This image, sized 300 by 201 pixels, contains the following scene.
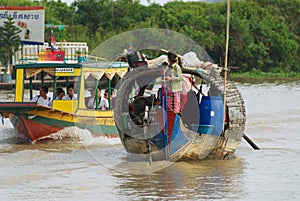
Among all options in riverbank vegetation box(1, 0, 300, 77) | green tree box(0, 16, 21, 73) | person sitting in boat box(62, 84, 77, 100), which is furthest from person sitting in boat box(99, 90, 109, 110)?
riverbank vegetation box(1, 0, 300, 77)

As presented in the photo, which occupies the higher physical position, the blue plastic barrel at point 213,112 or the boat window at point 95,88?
the boat window at point 95,88

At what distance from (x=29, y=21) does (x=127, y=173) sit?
18.8 m

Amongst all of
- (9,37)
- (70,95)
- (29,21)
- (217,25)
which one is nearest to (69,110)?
(70,95)

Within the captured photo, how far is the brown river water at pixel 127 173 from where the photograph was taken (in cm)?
985

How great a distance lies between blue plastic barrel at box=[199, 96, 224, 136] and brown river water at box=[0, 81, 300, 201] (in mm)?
697

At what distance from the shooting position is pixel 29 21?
1145 inches

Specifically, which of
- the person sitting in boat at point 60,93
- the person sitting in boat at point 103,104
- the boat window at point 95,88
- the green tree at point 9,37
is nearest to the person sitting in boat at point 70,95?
the person sitting in boat at point 60,93

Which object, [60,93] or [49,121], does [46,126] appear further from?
[60,93]

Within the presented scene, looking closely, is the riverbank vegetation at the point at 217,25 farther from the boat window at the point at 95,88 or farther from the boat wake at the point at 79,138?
the boat wake at the point at 79,138

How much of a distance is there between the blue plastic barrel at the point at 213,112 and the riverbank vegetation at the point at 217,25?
30379 millimetres

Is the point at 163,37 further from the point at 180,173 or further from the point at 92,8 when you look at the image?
the point at 92,8

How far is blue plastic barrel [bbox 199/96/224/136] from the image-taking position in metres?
11.4

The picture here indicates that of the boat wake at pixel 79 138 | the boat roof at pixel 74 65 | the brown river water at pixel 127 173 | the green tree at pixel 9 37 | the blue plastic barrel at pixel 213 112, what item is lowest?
the brown river water at pixel 127 173

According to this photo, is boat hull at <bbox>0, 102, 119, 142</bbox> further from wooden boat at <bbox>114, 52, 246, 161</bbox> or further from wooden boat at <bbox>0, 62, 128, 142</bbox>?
wooden boat at <bbox>114, 52, 246, 161</bbox>
